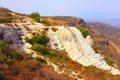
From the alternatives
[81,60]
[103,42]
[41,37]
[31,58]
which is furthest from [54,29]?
[103,42]

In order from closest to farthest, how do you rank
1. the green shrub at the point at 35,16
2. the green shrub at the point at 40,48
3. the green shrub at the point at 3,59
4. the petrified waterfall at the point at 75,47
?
the green shrub at the point at 3,59
the green shrub at the point at 40,48
the petrified waterfall at the point at 75,47
the green shrub at the point at 35,16

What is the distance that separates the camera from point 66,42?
51.6m

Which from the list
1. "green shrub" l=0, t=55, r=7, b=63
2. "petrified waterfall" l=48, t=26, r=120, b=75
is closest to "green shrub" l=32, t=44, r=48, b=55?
"petrified waterfall" l=48, t=26, r=120, b=75

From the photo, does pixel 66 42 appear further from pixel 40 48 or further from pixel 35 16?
pixel 35 16

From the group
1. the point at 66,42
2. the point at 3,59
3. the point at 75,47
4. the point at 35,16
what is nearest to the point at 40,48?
the point at 66,42

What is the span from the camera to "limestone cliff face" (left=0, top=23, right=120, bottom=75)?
4886 centimetres

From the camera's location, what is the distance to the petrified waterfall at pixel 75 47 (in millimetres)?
50312

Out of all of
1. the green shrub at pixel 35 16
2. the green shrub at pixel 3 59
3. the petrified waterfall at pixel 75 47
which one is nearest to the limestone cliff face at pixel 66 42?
the petrified waterfall at pixel 75 47

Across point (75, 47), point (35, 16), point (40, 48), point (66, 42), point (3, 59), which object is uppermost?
point (35, 16)

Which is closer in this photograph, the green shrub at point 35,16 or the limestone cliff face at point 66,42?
the limestone cliff face at point 66,42

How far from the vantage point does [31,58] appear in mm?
44375

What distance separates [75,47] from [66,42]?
56.2 inches

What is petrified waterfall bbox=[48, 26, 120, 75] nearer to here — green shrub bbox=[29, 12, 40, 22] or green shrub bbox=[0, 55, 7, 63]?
green shrub bbox=[29, 12, 40, 22]

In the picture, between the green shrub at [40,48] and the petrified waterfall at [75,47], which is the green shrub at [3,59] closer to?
the green shrub at [40,48]
